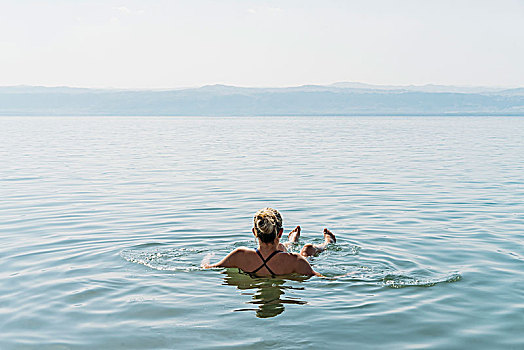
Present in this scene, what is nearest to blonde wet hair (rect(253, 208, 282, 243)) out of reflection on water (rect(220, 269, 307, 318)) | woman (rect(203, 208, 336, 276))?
woman (rect(203, 208, 336, 276))

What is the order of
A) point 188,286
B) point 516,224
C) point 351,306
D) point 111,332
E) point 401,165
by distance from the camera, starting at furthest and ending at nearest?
point 401,165 < point 516,224 < point 188,286 < point 351,306 < point 111,332

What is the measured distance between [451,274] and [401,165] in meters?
21.9

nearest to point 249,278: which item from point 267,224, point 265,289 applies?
point 265,289

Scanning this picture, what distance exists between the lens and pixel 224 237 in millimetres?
14078

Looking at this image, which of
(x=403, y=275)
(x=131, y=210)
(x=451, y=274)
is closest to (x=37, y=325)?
(x=403, y=275)

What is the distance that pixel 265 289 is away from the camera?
31.6ft

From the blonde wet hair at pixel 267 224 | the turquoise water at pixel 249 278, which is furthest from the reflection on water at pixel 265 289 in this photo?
the blonde wet hair at pixel 267 224

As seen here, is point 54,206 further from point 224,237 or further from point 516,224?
point 516,224

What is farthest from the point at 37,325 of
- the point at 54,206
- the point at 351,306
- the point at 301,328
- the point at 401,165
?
the point at 401,165

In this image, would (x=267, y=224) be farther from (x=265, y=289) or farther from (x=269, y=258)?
(x=265, y=289)

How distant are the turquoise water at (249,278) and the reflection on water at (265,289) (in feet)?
0.13

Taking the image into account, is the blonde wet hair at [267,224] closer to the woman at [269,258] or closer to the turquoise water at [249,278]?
the woman at [269,258]

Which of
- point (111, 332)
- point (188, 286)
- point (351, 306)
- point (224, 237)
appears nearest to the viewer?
point (111, 332)

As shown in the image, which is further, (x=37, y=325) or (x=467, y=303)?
(x=467, y=303)
